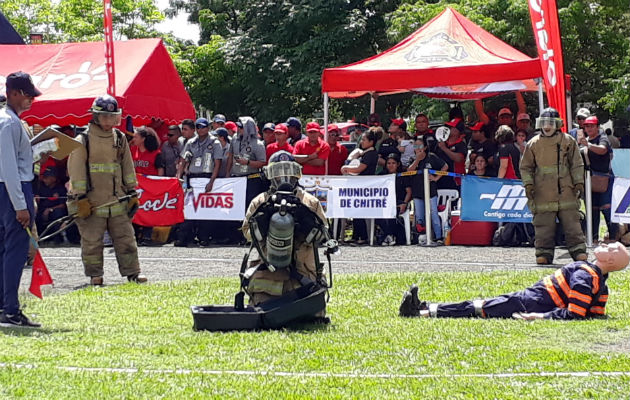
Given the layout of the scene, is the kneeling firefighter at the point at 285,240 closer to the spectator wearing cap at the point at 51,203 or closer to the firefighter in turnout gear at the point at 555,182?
the firefighter in turnout gear at the point at 555,182

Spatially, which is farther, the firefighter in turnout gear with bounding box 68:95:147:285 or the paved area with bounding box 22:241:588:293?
the paved area with bounding box 22:241:588:293

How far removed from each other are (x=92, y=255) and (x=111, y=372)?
5132 mm

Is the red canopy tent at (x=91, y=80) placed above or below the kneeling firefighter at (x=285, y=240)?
above

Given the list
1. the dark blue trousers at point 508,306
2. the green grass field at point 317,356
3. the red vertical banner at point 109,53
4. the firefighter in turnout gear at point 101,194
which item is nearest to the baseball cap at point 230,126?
the red vertical banner at point 109,53

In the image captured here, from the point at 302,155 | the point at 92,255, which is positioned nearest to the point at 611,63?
the point at 302,155

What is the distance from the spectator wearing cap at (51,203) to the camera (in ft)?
53.9

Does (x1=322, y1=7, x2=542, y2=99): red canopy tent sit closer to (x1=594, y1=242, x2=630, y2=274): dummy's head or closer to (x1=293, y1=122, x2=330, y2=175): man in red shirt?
(x1=293, y1=122, x2=330, y2=175): man in red shirt

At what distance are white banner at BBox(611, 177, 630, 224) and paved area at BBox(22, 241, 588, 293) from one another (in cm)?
102

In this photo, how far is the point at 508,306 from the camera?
845 centimetres

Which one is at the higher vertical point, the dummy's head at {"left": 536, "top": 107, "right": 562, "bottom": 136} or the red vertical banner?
the red vertical banner

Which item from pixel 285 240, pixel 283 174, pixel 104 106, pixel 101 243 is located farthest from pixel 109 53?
pixel 285 240

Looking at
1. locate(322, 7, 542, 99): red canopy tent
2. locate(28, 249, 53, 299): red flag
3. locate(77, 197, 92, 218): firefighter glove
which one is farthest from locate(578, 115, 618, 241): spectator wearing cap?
locate(28, 249, 53, 299): red flag

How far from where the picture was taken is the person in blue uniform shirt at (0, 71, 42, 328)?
7996mm

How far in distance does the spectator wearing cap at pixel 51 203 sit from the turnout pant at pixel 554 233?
8.02 meters
